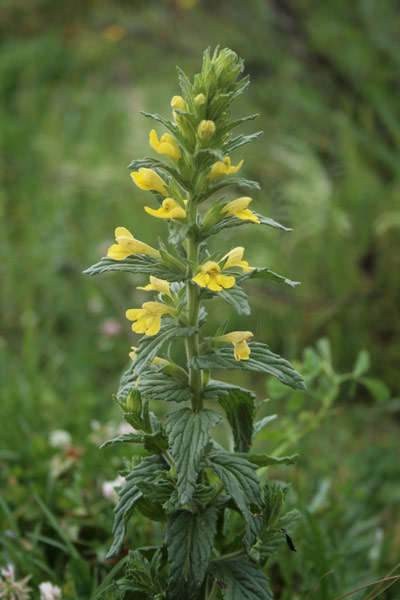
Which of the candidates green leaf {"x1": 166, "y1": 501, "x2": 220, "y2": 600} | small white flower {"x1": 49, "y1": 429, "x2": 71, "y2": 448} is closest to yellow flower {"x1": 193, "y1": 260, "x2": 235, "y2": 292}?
green leaf {"x1": 166, "y1": 501, "x2": 220, "y2": 600}

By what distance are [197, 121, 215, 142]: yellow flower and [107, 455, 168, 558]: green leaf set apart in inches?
20.8

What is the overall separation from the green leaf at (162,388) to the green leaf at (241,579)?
11.7 inches

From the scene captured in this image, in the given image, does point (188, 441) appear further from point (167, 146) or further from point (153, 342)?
point (167, 146)

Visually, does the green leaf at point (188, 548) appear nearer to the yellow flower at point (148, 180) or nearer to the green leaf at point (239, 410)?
the green leaf at point (239, 410)

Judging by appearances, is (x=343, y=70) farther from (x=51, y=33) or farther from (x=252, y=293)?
(x=51, y=33)

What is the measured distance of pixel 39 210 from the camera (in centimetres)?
347

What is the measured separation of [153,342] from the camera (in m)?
0.85

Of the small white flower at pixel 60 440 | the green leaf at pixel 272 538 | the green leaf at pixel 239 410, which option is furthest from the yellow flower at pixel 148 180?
the small white flower at pixel 60 440

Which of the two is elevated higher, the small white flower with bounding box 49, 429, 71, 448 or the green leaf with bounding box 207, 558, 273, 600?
the small white flower with bounding box 49, 429, 71, 448

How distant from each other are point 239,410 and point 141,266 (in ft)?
0.99

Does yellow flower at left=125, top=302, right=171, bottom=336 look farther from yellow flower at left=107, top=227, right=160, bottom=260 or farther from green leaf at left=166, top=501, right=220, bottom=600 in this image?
green leaf at left=166, top=501, right=220, bottom=600

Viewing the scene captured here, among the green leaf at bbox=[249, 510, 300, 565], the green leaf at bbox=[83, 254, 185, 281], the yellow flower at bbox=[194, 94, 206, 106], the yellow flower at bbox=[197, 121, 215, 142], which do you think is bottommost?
the green leaf at bbox=[249, 510, 300, 565]

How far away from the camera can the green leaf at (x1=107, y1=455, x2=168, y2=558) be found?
0.86 m

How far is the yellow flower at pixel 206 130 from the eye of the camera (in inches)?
31.7
